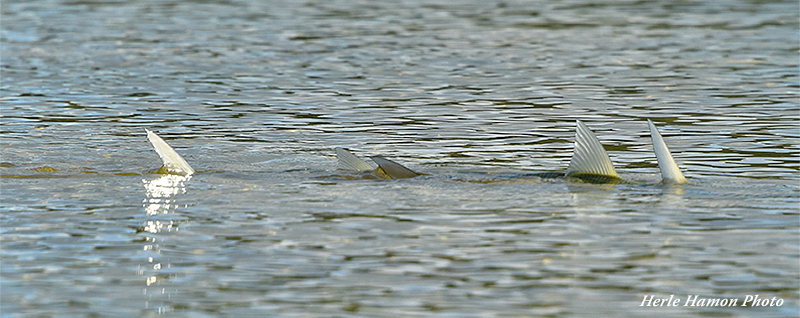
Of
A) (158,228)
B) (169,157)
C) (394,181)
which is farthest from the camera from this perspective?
(169,157)

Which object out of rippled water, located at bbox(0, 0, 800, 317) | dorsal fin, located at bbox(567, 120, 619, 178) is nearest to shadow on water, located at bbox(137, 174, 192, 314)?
rippled water, located at bbox(0, 0, 800, 317)

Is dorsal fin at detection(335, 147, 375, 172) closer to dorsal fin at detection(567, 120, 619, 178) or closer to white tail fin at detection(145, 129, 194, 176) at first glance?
white tail fin at detection(145, 129, 194, 176)

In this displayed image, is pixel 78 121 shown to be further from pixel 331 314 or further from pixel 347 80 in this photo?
pixel 331 314

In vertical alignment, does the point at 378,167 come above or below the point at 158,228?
below

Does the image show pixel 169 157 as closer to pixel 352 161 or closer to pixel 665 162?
pixel 352 161

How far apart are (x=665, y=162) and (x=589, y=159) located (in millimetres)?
681

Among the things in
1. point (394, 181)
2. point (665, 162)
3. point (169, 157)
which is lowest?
point (394, 181)

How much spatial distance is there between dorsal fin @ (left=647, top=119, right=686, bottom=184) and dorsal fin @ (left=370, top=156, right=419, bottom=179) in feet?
7.05

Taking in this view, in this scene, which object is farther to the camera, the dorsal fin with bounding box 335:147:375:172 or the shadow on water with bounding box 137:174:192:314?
the dorsal fin with bounding box 335:147:375:172

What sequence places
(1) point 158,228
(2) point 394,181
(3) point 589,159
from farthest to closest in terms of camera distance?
1. (2) point 394,181
2. (3) point 589,159
3. (1) point 158,228

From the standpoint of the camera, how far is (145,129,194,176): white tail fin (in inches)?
396

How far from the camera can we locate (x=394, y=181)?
1027 centimetres

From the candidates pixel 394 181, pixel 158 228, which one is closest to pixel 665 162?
pixel 394 181

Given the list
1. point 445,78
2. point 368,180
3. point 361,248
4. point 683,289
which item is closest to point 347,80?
point 445,78
